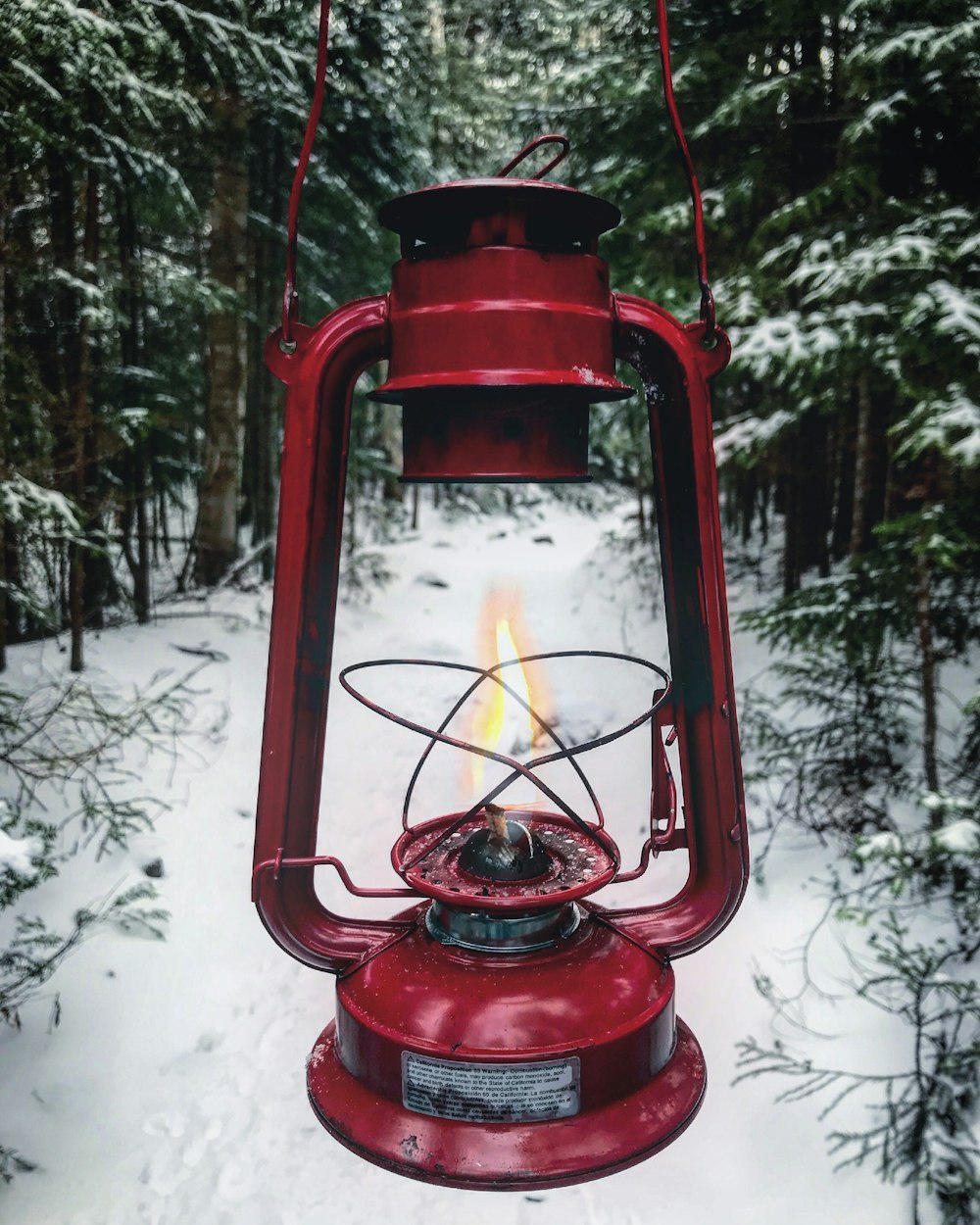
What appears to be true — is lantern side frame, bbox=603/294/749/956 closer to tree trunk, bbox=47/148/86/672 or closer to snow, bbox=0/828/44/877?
snow, bbox=0/828/44/877

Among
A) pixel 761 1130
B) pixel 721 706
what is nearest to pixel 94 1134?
pixel 761 1130

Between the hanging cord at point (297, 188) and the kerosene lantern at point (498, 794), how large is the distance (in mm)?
11

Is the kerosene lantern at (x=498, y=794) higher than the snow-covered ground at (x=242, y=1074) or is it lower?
higher

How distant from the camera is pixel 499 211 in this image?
1.11 m

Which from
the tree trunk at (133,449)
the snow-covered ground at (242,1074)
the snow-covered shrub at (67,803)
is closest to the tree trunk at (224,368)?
the tree trunk at (133,449)

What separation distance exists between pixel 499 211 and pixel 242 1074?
455 centimetres

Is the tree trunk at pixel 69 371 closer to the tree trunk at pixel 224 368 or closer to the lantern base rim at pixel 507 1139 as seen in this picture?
the tree trunk at pixel 224 368

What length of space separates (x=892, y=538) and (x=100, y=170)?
596 centimetres

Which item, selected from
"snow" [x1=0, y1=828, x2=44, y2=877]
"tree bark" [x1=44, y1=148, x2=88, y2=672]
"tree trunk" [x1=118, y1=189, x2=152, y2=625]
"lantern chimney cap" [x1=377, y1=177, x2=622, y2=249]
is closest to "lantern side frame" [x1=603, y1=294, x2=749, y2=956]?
"lantern chimney cap" [x1=377, y1=177, x2=622, y2=249]

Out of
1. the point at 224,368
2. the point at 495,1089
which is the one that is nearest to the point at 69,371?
the point at 224,368

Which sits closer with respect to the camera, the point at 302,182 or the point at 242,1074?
the point at 302,182

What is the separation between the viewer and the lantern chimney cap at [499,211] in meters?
1.10

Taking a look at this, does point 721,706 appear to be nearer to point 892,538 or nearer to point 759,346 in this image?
point 759,346

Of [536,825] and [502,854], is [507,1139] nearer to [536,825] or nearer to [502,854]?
[502,854]
